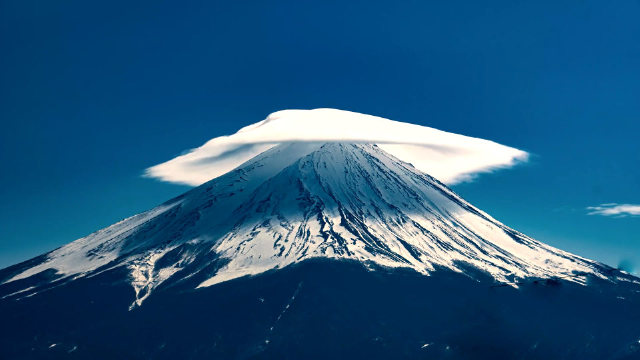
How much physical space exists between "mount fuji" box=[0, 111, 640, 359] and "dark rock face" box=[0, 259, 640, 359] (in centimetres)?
39

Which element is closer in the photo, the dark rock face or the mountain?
the dark rock face

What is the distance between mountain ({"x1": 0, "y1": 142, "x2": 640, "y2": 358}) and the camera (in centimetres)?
14388

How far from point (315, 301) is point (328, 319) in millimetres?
8042

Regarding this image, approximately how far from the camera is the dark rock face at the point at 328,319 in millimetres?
141625

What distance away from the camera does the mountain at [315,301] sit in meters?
144

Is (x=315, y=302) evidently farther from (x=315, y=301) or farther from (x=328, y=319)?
(x=328, y=319)

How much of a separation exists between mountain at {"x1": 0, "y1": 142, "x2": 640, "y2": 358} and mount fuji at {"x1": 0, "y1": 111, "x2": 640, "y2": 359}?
413mm

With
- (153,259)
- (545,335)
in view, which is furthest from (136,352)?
(545,335)

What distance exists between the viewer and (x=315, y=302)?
512 feet

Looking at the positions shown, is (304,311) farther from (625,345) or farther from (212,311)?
(625,345)

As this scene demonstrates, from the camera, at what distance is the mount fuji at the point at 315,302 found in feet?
472

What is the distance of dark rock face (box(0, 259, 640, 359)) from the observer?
141625 millimetres

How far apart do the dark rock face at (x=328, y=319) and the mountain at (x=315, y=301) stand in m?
0.40

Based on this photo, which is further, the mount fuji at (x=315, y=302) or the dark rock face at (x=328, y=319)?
the mount fuji at (x=315, y=302)
